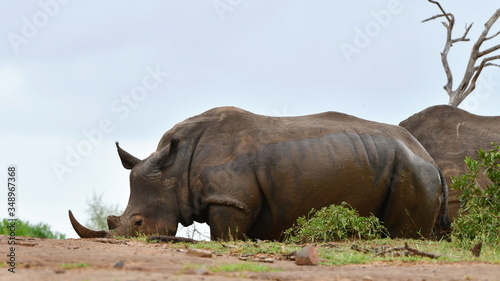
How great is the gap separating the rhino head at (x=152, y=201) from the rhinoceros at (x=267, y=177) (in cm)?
1

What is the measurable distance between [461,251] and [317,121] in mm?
3733

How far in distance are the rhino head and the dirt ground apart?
12.0ft

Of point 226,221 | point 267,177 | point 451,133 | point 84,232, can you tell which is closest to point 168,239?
point 226,221

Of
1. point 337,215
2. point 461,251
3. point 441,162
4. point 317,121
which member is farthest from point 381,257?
point 441,162

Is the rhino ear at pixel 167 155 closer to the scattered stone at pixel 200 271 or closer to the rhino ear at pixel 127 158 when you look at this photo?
the rhino ear at pixel 127 158

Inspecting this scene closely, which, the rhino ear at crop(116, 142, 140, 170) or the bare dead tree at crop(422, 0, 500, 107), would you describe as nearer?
the rhino ear at crop(116, 142, 140, 170)

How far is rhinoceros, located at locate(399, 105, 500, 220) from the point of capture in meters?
14.9

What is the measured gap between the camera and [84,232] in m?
11.3

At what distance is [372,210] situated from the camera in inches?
479

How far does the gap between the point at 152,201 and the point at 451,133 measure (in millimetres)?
6389

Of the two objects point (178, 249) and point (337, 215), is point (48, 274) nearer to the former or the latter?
point (178, 249)

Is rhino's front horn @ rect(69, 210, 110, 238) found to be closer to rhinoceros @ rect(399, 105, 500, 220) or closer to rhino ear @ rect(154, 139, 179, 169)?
rhino ear @ rect(154, 139, 179, 169)

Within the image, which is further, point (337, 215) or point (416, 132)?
point (416, 132)

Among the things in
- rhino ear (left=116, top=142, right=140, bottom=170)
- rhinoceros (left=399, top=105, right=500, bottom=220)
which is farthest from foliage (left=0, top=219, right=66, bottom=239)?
rhinoceros (left=399, top=105, right=500, bottom=220)
